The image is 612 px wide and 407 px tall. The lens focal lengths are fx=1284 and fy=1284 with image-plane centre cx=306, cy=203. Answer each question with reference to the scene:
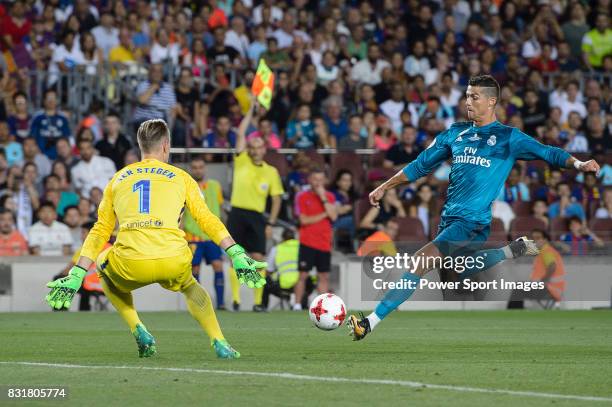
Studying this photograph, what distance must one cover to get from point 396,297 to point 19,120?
11923 millimetres

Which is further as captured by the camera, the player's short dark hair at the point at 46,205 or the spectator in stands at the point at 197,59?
the spectator in stands at the point at 197,59

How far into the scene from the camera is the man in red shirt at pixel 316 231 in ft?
61.6

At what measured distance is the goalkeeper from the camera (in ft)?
30.3

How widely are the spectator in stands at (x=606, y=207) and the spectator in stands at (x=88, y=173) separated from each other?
26.5 feet

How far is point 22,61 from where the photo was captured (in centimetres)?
2255

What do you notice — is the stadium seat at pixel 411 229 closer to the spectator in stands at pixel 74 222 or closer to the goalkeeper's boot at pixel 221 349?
the spectator in stands at pixel 74 222

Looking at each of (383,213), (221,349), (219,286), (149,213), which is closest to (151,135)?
(149,213)

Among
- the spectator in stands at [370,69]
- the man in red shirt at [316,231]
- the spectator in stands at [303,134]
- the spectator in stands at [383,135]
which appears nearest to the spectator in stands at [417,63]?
the spectator in stands at [370,69]

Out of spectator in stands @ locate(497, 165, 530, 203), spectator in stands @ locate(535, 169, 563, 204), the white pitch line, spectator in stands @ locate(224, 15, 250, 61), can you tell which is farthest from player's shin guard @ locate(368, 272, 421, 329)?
spectator in stands @ locate(224, 15, 250, 61)

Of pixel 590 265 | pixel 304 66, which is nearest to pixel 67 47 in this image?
pixel 304 66

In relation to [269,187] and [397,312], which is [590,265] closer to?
[397,312]

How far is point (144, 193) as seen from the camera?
9.30m

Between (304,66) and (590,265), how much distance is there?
265 inches

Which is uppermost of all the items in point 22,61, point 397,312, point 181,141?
point 22,61
